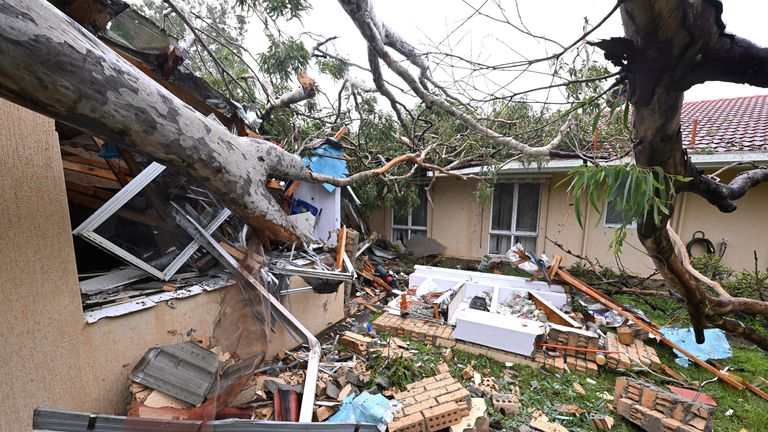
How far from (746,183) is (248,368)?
14.4 ft

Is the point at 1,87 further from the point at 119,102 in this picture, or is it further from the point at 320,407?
the point at 320,407

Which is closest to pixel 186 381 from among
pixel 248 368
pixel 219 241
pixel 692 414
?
pixel 248 368

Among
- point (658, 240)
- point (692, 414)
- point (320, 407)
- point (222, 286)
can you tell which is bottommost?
point (320, 407)

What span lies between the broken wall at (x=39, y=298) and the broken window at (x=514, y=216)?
798cm

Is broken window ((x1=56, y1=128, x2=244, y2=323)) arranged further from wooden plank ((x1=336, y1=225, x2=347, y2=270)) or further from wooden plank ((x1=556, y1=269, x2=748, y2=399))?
wooden plank ((x1=556, y1=269, x2=748, y2=399))

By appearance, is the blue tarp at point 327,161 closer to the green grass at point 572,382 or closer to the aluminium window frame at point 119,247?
the aluminium window frame at point 119,247

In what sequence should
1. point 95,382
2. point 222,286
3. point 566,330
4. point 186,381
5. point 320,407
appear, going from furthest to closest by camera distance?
point 566,330
point 222,286
point 320,407
point 186,381
point 95,382

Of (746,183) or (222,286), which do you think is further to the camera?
(222,286)

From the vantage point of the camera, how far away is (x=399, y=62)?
2.94 meters

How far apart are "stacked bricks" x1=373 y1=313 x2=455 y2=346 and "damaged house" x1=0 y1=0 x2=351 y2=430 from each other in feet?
4.53

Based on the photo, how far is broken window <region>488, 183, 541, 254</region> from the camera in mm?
7676

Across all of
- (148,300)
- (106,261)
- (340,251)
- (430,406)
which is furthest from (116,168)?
(430,406)

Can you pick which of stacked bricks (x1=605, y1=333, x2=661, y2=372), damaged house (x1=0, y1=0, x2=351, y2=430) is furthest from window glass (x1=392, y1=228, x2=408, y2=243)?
stacked bricks (x1=605, y1=333, x2=661, y2=372)

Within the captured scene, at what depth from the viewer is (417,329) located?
445cm
